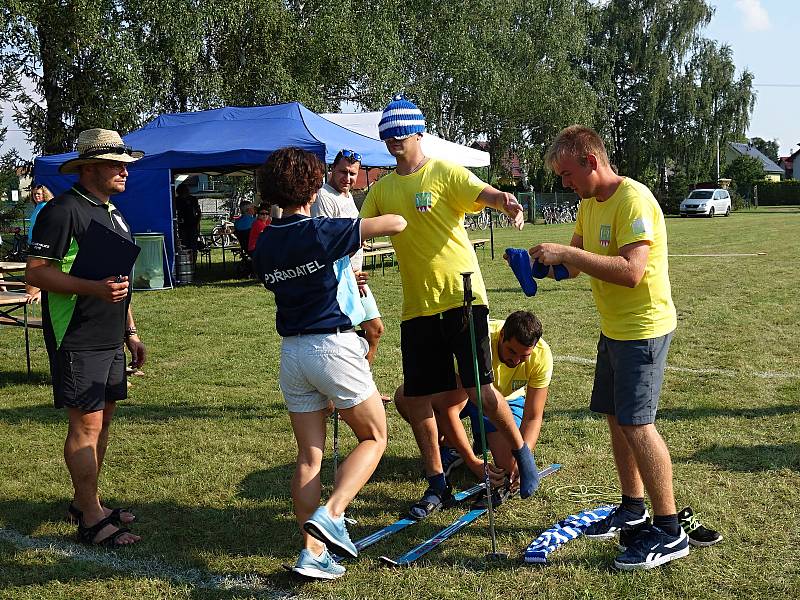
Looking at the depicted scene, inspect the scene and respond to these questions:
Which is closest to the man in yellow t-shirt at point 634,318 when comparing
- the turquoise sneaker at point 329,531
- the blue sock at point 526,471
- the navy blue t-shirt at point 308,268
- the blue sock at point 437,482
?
the blue sock at point 526,471

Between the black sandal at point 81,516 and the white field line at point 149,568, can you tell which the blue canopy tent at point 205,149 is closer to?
the black sandal at point 81,516

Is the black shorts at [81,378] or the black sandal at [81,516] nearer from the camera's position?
the black shorts at [81,378]

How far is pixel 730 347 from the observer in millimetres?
8344

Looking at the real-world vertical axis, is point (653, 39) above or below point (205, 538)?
above

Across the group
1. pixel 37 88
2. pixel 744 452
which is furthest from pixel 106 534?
pixel 37 88

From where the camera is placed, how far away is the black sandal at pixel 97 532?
13.2 feet

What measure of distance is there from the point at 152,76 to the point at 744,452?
22516 mm

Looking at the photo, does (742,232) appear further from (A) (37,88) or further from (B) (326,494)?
(B) (326,494)

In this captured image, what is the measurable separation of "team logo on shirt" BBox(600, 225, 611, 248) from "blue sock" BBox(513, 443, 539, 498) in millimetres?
1254

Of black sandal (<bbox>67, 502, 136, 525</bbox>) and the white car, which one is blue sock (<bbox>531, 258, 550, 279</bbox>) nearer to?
black sandal (<bbox>67, 502, 136, 525</bbox>)

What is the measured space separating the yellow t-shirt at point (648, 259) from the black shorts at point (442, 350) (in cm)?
75

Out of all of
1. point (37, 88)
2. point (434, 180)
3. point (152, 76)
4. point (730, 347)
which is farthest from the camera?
point (152, 76)

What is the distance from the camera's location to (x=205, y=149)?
15.3 meters

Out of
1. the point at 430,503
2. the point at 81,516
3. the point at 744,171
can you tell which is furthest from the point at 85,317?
the point at 744,171
